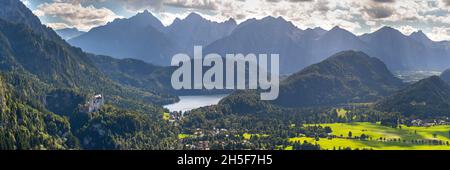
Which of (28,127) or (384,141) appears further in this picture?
(384,141)

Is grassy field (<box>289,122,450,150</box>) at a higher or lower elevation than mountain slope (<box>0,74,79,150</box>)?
lower

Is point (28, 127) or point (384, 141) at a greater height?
A: point (28, 127)

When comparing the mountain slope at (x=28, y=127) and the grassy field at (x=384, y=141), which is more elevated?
the mountain slope at (x=28, y=127)

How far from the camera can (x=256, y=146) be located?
165 meters

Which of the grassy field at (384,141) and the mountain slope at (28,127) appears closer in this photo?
the mountain slope at (28,127)

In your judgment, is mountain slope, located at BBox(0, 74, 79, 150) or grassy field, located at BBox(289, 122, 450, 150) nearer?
mountain slope, located at BBox(0, 74, 79, 150)
